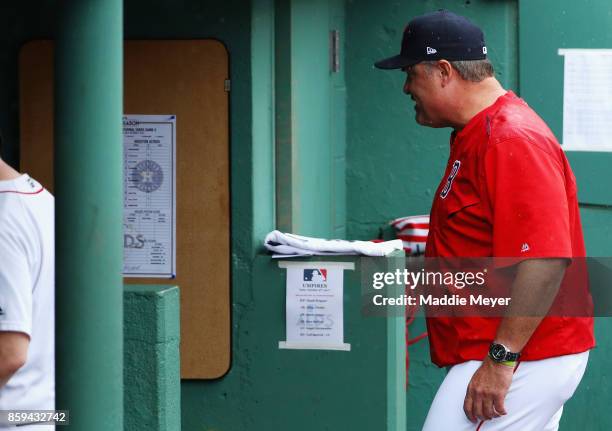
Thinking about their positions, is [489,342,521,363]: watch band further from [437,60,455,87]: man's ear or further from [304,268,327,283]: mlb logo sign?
[304,268,327,283]: mlb logo sign

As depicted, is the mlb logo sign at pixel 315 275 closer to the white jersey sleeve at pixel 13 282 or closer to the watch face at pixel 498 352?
the watch face at pixel 498 352

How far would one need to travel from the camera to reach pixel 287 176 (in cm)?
569

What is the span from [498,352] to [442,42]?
1073 millimetres

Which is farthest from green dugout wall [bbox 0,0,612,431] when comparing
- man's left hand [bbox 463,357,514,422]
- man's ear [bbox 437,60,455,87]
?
man's left hand [bbox 463,357,514,422]

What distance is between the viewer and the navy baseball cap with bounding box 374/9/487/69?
4246 millimetres

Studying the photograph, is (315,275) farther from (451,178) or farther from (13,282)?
(13,282)

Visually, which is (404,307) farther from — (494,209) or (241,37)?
(494,209)

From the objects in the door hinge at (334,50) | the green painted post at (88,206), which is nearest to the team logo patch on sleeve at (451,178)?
the green painted post at (88,206)

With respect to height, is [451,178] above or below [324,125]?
below

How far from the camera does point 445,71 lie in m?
4.25

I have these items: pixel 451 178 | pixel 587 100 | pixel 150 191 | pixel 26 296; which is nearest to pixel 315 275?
pixel 150 191

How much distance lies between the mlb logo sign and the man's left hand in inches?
59.7

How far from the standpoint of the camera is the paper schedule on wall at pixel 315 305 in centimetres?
544

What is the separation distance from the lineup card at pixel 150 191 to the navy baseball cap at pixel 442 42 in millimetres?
1456
